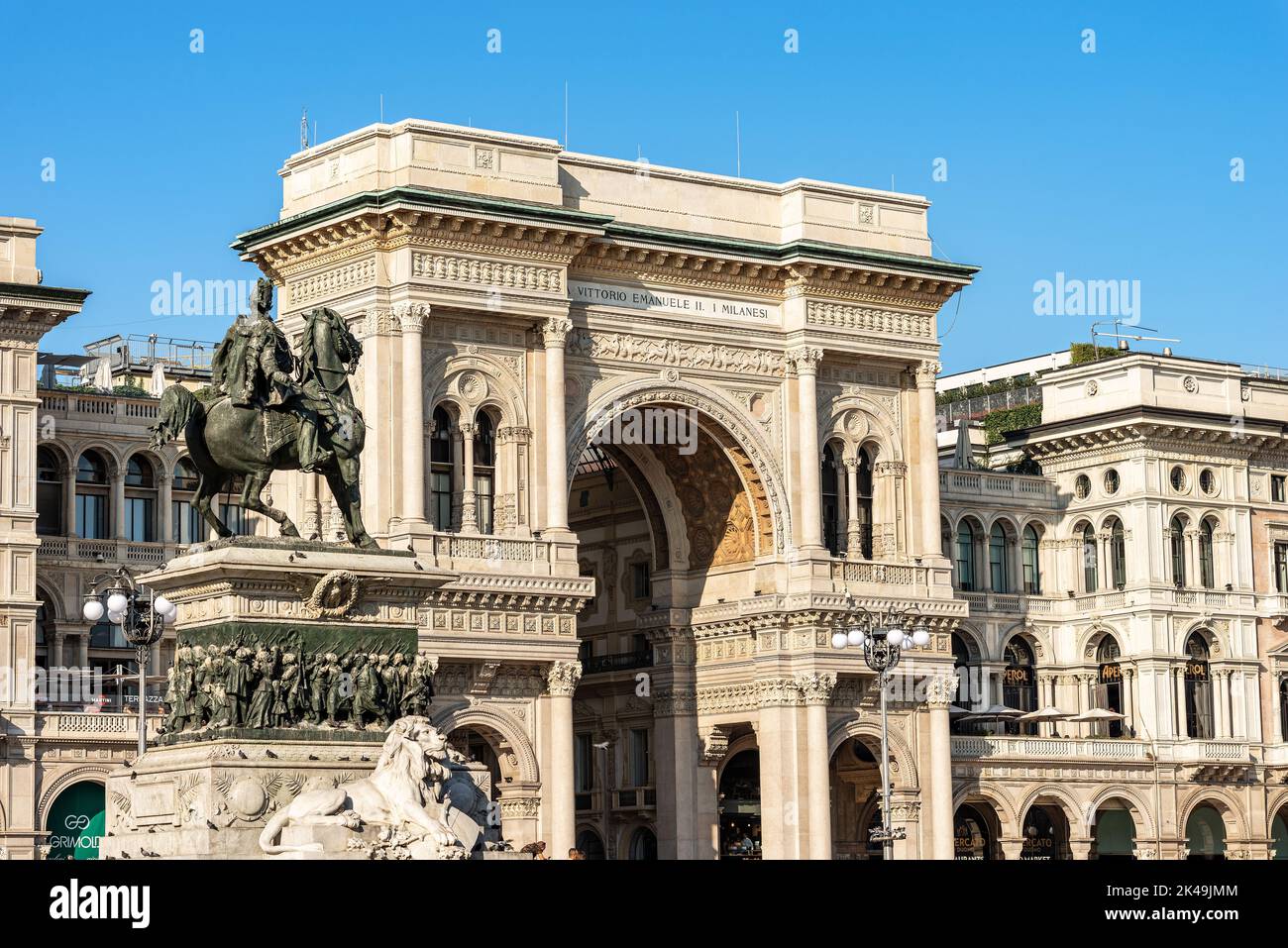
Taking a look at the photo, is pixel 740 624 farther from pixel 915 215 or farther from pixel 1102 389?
pixel 1102 389

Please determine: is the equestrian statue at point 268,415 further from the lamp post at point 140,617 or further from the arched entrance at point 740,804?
the arched entrance at point 740,804

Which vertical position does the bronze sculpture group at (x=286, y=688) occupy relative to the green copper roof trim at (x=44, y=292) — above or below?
below

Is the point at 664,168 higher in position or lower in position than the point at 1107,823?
higher

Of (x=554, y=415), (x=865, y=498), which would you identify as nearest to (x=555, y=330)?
(x=554, y=415)

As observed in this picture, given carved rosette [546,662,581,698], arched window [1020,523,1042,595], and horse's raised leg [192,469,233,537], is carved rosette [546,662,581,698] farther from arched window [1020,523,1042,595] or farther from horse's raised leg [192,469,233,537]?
horse's raised leg [192,469,233,537]

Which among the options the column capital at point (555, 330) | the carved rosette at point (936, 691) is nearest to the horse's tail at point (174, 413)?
the column capital at point (555, 330)

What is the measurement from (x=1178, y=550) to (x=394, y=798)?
58.9 meters

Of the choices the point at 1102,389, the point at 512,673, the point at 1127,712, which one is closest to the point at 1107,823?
the point at 1127,712

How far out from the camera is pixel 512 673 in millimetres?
62031

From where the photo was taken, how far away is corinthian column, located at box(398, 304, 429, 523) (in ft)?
197

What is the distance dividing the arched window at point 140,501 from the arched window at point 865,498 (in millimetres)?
19899

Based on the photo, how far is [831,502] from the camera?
227 feet

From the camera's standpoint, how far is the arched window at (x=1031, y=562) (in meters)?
84.9
